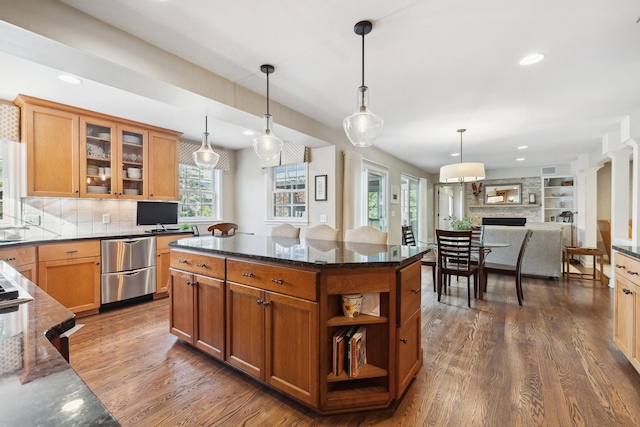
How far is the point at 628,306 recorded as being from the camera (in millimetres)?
2113

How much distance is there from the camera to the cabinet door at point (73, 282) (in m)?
3.02

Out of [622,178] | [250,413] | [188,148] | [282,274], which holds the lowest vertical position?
[250,413]

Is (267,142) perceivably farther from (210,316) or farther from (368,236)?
(210,316)

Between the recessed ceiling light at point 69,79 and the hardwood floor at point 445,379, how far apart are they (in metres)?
2.34

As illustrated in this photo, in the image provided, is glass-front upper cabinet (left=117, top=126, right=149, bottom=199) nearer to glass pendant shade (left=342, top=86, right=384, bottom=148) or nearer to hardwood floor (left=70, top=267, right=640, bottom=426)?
hardwood floor (left=70, top=267, right=640, bottom=426)

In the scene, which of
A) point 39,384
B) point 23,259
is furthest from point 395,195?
point 39,384

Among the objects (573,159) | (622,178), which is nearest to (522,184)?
(573,159)

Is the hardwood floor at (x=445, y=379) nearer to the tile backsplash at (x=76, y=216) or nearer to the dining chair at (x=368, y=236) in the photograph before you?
the dining chair at (x=368, y=236)

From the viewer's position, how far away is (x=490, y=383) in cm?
200

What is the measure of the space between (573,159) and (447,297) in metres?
5.58

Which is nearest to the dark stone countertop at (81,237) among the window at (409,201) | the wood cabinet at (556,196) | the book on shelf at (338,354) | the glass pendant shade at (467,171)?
the book on shelf at (338,354)

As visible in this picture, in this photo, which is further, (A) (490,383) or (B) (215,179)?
(B) (215,179)

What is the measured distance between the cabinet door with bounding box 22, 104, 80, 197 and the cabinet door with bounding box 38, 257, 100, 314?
794 millimetres

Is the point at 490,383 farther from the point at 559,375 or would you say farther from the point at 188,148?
the point at 188,148
